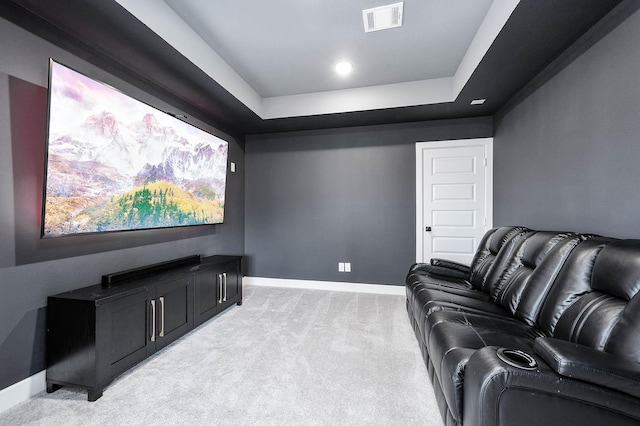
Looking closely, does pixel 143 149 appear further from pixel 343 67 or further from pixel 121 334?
pixel 343 67

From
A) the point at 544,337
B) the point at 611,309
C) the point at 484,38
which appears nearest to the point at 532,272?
the point at 611,309

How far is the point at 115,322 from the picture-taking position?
1823 mm

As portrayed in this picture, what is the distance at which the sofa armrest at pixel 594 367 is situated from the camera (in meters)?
0.85

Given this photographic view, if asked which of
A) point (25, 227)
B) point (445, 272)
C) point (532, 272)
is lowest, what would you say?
point (445, 272)

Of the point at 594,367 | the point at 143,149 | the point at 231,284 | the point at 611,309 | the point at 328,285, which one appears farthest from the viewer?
the point at 328,285

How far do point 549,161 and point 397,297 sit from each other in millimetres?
2371

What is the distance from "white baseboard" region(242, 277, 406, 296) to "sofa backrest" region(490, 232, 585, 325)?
1837 millimetres

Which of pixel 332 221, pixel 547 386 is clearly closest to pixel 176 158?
pixel 332 221

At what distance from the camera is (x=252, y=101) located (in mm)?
3518

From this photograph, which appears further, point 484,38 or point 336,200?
point 336,200

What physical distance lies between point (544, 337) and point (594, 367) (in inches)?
7.3

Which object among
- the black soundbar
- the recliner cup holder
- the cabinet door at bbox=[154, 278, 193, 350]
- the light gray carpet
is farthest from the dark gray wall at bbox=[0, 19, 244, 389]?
the recliner cup holder

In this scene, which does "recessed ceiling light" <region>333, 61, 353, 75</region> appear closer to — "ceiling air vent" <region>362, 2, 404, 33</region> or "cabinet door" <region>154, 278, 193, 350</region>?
"ceiling air vent" <region>362, 2, 404, 33</region>

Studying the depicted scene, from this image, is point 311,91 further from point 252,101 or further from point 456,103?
point 456,103
